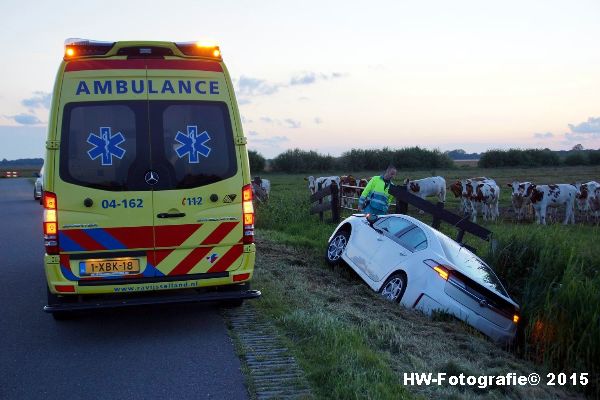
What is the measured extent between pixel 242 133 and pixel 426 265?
135 inches

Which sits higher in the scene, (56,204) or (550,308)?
(56,204)

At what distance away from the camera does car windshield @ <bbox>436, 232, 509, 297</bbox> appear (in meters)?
8.56

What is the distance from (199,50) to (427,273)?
4274 millimetres

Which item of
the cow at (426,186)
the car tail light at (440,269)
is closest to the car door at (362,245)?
the car tail light at (440,269)

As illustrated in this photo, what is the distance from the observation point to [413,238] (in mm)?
9719

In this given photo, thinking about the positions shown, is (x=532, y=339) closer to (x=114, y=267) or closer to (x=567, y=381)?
(x=567, y=381)

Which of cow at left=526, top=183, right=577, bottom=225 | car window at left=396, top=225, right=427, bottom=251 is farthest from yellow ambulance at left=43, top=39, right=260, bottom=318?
cow at left=526, top=183, right=577, bottom=225

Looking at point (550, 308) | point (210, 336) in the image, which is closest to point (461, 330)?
point (550, 308)

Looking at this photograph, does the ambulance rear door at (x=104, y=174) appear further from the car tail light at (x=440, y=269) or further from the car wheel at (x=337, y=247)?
the car wheel at (x=337, y=247)

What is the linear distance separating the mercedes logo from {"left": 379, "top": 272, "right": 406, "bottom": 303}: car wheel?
411 centimetres

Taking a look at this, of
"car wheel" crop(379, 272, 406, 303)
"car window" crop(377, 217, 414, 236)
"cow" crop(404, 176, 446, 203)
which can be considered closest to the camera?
"car wheel" crop(379, 272, 406, 303)

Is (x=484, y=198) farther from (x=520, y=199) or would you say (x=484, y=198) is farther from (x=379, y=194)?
(x=379, y=194)

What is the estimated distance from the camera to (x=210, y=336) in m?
6.77

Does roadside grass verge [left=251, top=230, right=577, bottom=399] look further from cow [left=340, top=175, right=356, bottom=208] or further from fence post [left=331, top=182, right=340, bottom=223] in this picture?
cow [left=340, top=175, right=356, bottom=208]
